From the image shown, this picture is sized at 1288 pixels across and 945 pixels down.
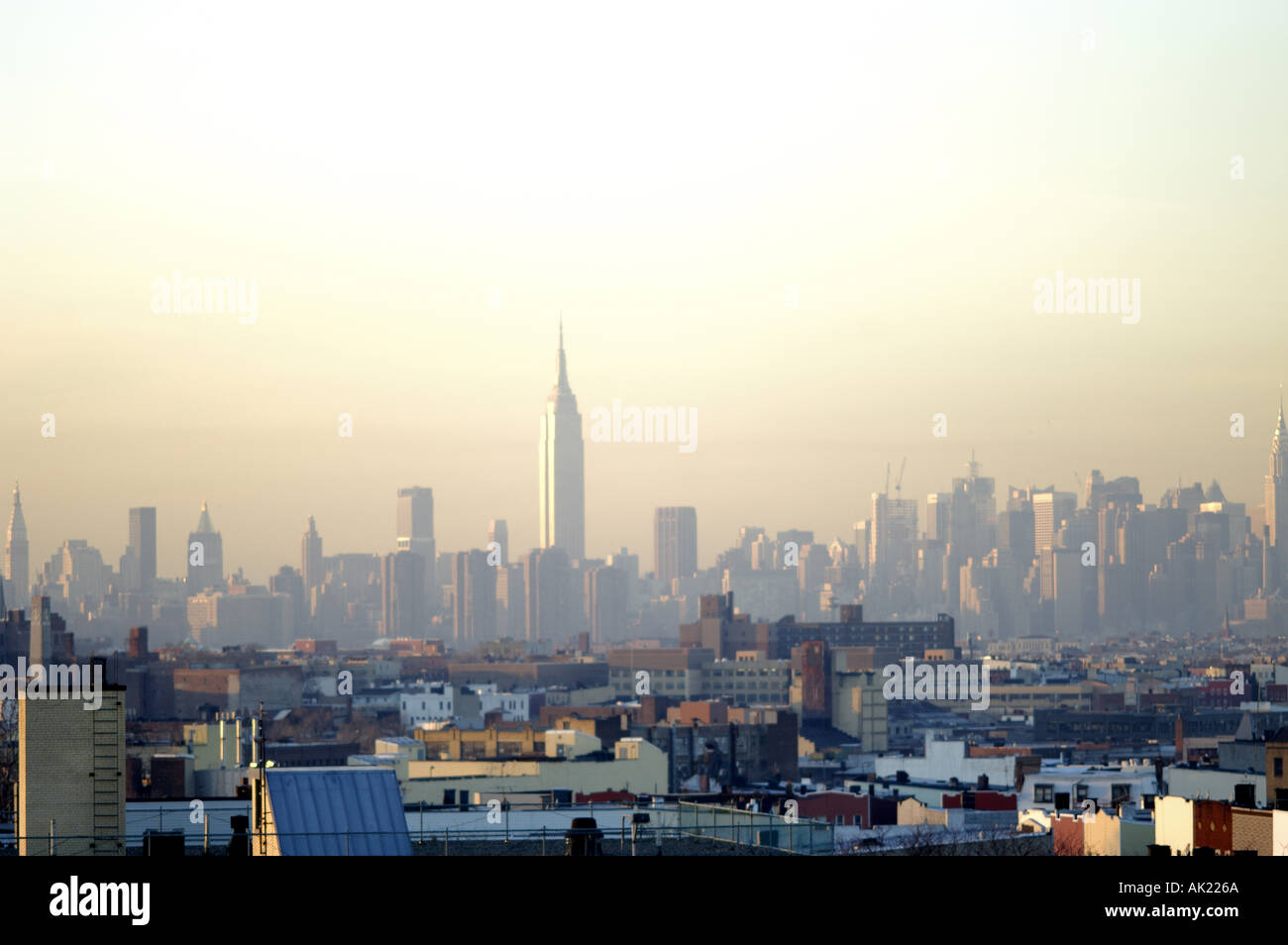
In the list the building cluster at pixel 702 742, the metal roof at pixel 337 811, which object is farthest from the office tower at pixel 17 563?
the metal roof at pixel 337 811

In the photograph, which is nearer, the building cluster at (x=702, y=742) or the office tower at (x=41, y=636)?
the building cluster at (x=702, y=742)

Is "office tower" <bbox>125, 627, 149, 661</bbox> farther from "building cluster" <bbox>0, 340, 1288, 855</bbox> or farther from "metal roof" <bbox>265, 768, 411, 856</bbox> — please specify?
"metal roof" <bbox>265, 768, 411, 856</bbox>

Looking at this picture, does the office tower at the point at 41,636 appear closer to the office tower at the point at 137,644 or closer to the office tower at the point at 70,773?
the office tower at the point at 137,644

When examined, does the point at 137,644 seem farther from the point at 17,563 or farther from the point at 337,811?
the point at 337,811

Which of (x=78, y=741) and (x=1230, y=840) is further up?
(x=78, y=741)
